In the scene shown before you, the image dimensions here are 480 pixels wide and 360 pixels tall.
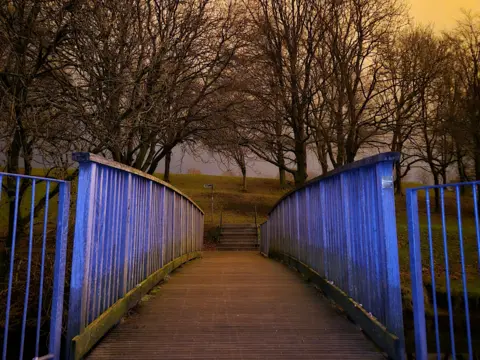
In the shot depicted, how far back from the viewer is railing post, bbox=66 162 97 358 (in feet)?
9.64

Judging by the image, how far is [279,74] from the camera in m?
15.1

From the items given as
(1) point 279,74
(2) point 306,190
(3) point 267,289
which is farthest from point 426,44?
(3) point 267,289

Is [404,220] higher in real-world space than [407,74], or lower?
lower

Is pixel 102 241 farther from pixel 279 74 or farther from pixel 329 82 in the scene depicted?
pixel 329 82

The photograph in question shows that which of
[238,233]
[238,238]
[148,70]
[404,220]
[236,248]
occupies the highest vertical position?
[148,70]

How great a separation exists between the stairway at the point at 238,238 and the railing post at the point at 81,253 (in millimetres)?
16251

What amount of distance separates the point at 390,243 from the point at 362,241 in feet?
1.90

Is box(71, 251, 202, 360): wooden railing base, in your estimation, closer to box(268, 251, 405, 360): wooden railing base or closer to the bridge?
the bridge

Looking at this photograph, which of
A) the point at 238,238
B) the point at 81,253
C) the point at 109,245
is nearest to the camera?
the point at 81,253

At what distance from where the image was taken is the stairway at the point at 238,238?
1953cm

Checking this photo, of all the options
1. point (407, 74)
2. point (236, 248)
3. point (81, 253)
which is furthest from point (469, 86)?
point (81, 253)

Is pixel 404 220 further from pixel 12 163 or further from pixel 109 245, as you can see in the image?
pixel 109 245

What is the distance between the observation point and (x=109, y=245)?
3611mm

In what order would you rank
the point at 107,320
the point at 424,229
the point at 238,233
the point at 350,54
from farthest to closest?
the point at 238,233, the point at 424,229, the point at 350,54, the point at 107,320
